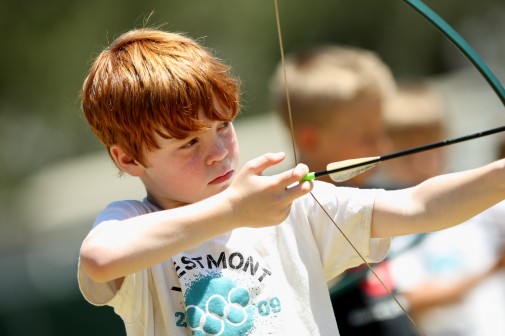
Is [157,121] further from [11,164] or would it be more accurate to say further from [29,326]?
[11,164]

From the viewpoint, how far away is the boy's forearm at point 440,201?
150cm

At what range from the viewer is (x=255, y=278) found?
5.34ft

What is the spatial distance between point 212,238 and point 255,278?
0.11 m

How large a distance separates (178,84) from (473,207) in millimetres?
529

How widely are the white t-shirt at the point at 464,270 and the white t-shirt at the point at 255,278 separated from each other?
1.15m

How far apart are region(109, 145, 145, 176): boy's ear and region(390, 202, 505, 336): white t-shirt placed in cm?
124

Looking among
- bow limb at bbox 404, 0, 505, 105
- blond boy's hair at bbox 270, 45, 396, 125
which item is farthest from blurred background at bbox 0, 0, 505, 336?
bow limb at bbox 404, 0, 505, 105

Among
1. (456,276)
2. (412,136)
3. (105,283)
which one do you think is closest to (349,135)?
(456,276)

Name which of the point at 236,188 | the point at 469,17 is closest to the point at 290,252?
the point at 236,188

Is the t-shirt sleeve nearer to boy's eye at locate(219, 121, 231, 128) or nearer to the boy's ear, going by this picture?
the boy's ear

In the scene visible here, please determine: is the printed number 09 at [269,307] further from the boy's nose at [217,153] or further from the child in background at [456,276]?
the child in background at [456,276]

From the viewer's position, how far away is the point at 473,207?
1.52 meters

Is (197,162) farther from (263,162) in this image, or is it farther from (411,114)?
(411,114)

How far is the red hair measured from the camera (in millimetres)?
1623
